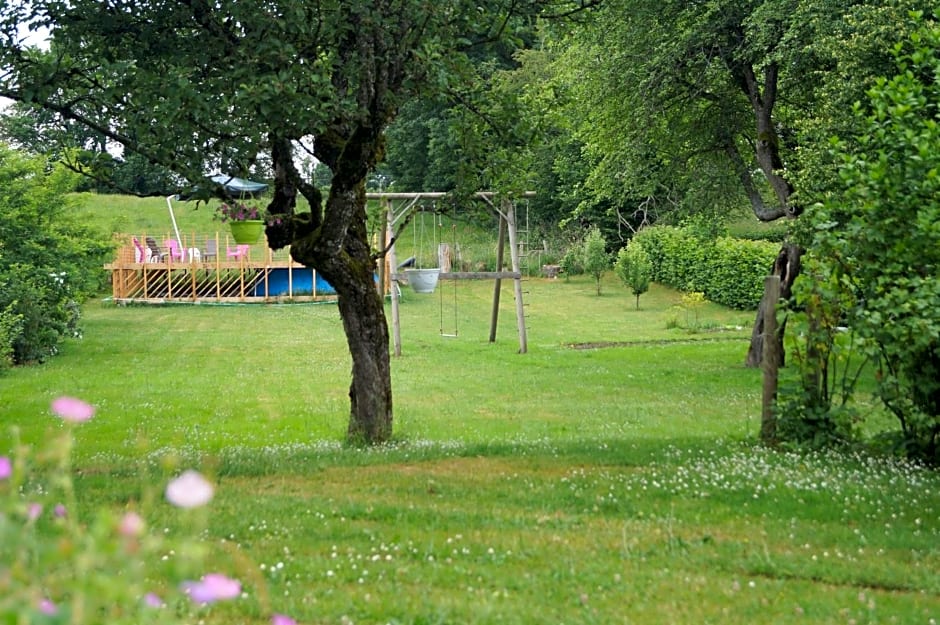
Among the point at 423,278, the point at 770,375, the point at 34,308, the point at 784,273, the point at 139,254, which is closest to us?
the point at 770,375

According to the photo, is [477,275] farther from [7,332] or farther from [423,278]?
[7,332]

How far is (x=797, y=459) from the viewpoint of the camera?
759 centimetres

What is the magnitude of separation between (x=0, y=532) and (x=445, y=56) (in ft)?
25.1

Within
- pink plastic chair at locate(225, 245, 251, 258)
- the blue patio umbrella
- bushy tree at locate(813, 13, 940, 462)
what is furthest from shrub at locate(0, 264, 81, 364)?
bushy tree at locate(813, 13, 940, 462)

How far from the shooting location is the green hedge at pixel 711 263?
33.7 metres

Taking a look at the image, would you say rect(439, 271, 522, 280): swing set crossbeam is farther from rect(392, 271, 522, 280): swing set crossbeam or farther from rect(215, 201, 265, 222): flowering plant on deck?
rect(215, 201, 265, 222): flowering plant on deck

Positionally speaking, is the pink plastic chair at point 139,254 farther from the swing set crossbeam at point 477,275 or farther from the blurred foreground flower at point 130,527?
the blurred foreground flower at point 130,527

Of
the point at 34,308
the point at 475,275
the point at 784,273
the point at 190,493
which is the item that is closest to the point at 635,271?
the point at 475,275

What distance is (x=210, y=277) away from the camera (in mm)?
40125

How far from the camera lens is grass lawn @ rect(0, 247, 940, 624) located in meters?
4.03

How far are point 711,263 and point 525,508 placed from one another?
103ft

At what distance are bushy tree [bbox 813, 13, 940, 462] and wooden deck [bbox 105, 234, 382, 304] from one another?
32.0 metres

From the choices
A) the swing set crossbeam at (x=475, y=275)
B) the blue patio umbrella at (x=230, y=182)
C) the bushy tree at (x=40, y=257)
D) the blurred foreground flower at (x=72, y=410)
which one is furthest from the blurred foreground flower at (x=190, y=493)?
the swing set crossbeam at (x=475, y=275)

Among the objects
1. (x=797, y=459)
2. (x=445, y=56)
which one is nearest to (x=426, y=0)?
(x=445, y=56)
